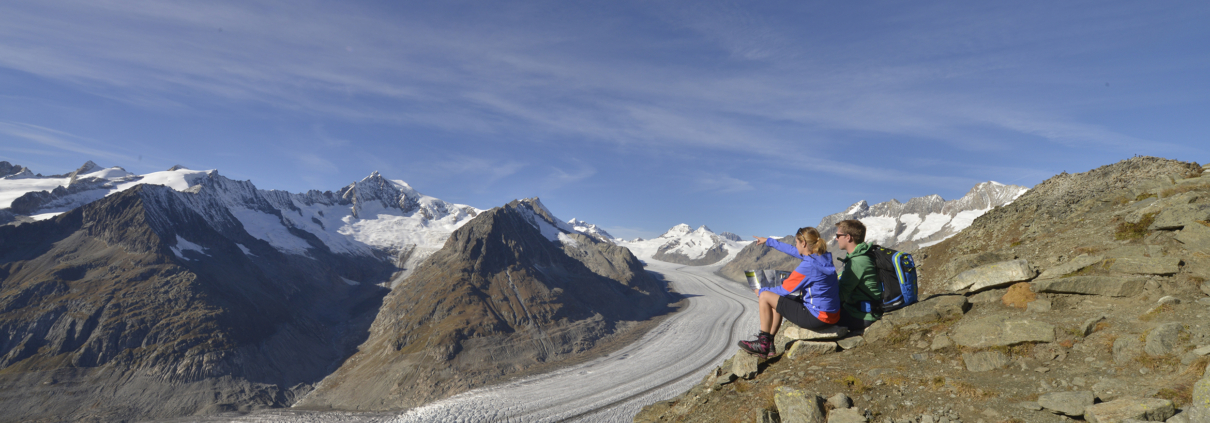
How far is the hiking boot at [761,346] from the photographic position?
12904mm

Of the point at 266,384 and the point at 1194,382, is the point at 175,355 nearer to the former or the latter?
the point at 266,384

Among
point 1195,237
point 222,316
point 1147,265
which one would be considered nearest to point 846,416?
point 1147,265

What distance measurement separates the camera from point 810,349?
13.2m

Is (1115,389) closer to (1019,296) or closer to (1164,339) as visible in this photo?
(1164,339)

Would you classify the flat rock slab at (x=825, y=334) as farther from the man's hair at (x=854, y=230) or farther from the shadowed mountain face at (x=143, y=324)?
the shadowed mountain face at (x=143, y=324)

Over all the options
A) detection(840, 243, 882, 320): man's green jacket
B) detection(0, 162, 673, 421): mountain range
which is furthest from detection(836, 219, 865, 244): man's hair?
detection(0, 162, 673, 421): mountain range

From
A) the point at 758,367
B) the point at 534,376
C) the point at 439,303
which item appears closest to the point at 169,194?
the point at 439,303

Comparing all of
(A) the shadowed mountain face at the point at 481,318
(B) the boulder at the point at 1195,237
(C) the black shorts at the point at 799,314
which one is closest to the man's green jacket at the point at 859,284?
(C) the black shorts at the point at 799,314

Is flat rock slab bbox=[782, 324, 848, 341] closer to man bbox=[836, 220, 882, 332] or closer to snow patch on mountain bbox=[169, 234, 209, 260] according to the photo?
man bbox=[836, 220, 882, 332]

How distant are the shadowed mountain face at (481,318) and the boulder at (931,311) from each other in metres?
89.7

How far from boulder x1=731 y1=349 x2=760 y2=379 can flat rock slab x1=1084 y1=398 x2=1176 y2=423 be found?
6.82m

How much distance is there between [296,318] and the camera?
411ft

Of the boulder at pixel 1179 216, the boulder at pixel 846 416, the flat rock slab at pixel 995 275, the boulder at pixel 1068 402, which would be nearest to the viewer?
the boulder at pixel 1068 402

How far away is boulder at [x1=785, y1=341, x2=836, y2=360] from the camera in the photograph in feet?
42.8
